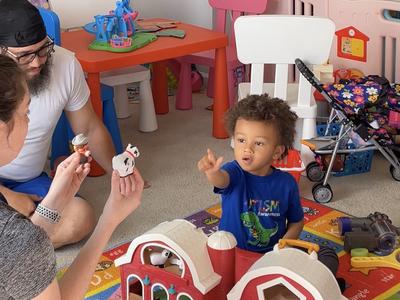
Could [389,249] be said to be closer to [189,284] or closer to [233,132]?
[233,132]

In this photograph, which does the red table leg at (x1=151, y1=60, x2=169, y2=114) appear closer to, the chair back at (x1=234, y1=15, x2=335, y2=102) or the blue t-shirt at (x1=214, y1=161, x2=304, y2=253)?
the chair back at (x1=234, y1=15, x2=335, y2=102)

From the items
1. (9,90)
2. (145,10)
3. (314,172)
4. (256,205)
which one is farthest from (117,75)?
(9,90)

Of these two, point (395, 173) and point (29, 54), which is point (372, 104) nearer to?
point (395, 173)

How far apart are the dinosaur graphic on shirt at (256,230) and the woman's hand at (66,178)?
1.78ft

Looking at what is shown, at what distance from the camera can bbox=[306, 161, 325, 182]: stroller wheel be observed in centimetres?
263

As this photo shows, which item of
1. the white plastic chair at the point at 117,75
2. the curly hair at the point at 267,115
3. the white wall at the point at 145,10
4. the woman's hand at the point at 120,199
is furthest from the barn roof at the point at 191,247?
the white wall at the point at 145,10

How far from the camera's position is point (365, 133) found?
2391mm

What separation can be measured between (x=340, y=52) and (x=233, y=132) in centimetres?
132

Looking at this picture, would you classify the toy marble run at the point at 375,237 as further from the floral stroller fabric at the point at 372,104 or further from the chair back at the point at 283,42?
the chair back at the point at 283,42

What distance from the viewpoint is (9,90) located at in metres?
1.06

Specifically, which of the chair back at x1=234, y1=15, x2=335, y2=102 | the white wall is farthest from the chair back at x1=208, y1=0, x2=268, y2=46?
the chair back at x1=234, y1=15, x2=335, y2=102

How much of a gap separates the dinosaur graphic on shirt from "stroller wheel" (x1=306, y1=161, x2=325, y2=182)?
80cm

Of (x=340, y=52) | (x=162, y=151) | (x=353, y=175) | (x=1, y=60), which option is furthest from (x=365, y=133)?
(x=1, y=60)

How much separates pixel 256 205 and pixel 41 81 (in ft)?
2.53
